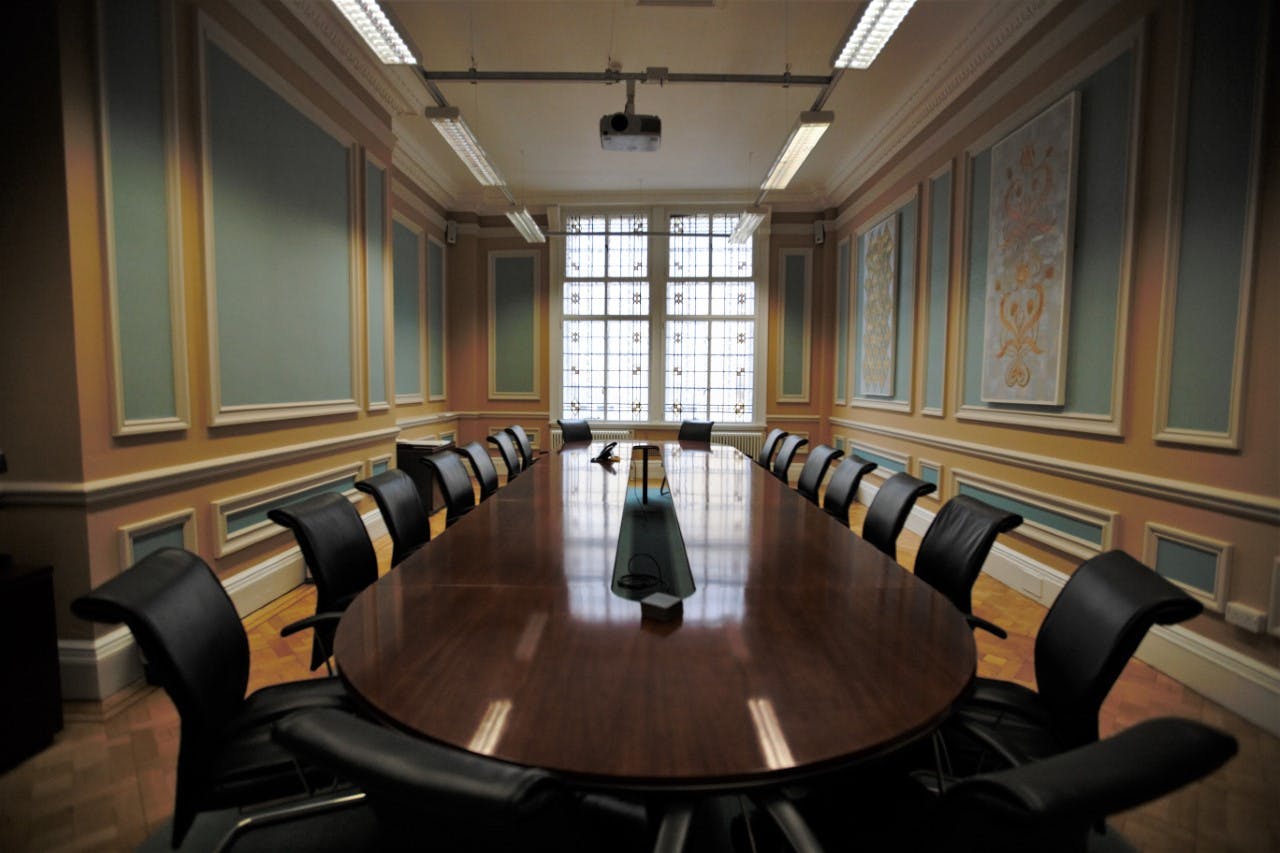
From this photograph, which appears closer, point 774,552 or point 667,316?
point 774,552

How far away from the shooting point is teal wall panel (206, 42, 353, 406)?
284 centimetres

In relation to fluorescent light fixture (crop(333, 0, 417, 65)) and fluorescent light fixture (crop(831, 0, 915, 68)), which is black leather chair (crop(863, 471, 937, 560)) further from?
fluorescent light fixture (crop(333, 0, 417, 65))

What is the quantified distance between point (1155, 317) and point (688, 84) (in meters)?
3.38

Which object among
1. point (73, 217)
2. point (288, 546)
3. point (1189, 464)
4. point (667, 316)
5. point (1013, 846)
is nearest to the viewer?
point (1013, 846)

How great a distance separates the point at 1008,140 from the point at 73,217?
15.7 feet

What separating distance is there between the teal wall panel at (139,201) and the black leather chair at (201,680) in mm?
1638

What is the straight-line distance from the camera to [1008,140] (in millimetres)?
3533

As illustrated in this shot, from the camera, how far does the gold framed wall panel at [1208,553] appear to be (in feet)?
7.32

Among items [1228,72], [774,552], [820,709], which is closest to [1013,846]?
[820,709]

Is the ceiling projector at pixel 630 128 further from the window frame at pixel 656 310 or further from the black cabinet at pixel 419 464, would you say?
the window frame at pixel 656 310

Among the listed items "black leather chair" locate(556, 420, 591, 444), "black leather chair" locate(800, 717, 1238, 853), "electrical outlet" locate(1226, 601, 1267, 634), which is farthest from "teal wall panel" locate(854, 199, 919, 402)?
"black leather chair" locate(800, 717, 1238, 853)

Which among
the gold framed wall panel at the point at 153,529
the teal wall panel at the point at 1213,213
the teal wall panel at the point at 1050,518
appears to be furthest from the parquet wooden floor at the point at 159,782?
the teal wall panel at the point at 1213,213

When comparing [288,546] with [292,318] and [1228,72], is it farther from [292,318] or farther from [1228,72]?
[1228,72]

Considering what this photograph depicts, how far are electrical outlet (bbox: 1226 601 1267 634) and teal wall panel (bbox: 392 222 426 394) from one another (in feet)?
19.3
